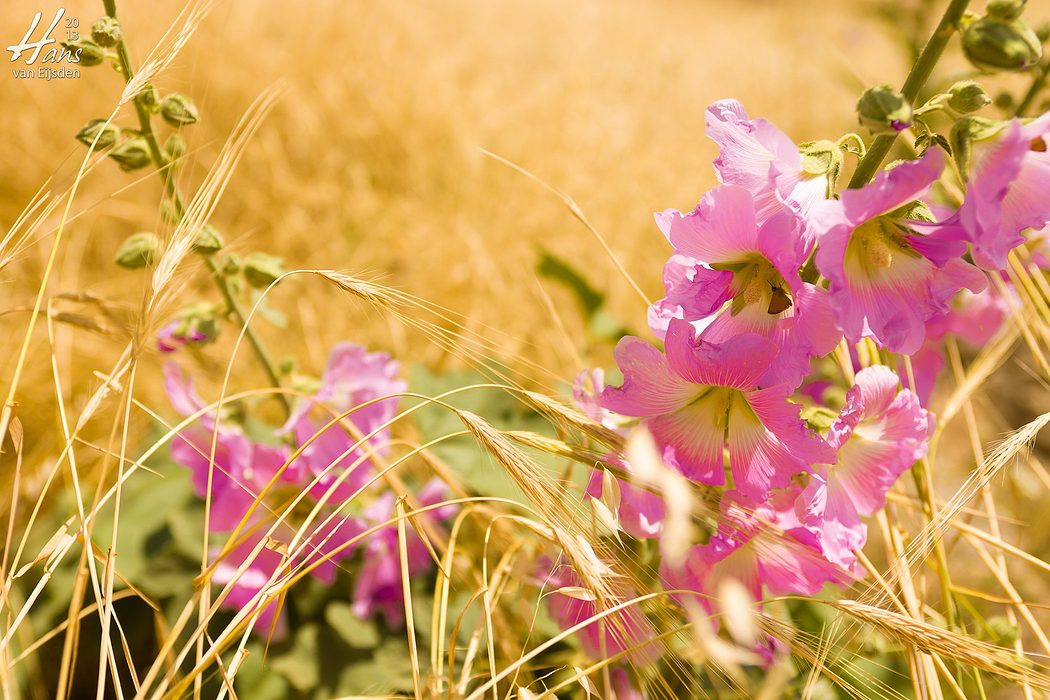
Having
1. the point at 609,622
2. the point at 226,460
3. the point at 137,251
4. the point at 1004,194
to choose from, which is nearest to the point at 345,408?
the point at 226,460

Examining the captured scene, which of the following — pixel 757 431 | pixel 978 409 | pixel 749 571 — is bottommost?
pixel 978 409

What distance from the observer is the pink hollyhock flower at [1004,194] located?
356 mm

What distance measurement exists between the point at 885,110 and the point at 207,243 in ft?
1.54

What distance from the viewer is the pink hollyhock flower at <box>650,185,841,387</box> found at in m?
0.39

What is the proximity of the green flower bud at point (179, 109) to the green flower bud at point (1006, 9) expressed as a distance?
0.52m

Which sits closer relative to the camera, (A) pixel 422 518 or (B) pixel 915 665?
(B) pixel 915 665

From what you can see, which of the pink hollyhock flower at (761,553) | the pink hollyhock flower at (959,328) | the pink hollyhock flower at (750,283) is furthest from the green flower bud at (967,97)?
the pink hollyhock flower at (959,328)

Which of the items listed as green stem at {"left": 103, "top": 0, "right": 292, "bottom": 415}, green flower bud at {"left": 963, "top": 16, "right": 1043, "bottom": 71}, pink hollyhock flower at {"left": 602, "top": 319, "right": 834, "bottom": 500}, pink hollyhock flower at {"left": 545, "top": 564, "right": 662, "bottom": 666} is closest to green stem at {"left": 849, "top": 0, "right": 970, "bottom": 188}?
green flower bud at {"left": 963, "top": 16, "right": 1043, "bottom": 71}

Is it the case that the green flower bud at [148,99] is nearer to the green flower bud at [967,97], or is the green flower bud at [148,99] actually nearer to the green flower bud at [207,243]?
the green flower bud at [207,243]

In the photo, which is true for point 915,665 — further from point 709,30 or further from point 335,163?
point 709,30

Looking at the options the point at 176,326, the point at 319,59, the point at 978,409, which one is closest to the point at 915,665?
the point at 176,326

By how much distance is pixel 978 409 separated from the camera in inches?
69.8

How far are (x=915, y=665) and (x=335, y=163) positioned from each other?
5.45ft

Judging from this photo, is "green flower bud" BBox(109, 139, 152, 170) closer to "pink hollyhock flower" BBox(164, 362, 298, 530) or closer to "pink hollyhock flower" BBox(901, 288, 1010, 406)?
"pink hollyhock flower" BBox(164, 362, 298, 530)
